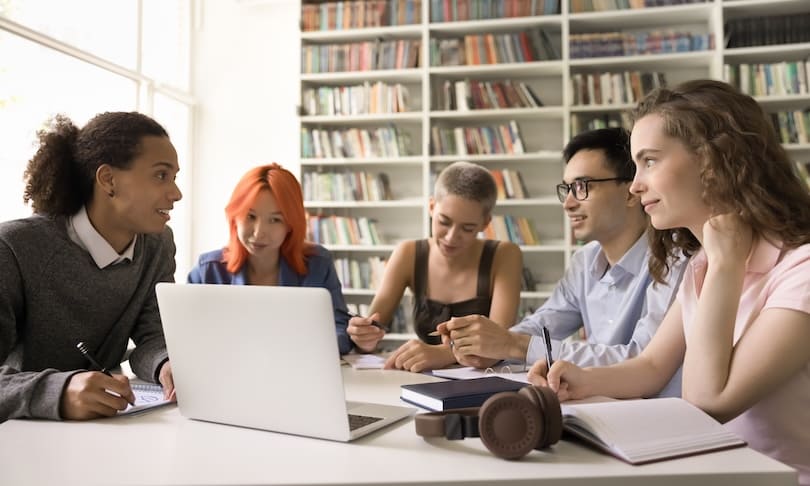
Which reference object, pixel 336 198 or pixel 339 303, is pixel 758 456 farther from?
pixel 336 198

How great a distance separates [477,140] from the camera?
4402 mm

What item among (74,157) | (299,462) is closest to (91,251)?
(74,157)

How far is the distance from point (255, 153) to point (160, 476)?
4.45 metres

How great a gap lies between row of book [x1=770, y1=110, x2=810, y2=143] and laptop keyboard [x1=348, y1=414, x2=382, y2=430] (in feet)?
12.3

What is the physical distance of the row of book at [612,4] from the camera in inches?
161

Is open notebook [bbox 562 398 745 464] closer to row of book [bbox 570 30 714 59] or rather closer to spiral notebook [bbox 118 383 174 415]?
spiral notebook [bbox 118 383 174 415]

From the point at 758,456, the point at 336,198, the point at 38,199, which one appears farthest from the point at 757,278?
the point at 336,198

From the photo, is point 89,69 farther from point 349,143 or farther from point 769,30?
point 769,30

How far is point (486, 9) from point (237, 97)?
6.74 ft

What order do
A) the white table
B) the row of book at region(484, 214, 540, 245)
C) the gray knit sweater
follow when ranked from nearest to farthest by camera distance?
the white table, the gray knit sweater, the row of book at region(484, 214, 540, 245)

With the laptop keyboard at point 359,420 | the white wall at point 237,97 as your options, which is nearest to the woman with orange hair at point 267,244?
the laptop keyboard at point 359,420

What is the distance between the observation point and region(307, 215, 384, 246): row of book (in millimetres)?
4582

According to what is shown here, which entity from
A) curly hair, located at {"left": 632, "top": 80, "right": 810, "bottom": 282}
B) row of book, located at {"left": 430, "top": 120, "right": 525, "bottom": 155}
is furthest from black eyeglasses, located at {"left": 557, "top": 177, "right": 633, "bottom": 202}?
row of book, located at {"left": 430, "top": 120, "right": 525, "bottom": 155}

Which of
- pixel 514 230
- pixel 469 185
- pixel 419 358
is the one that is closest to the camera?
pixel 419 358
